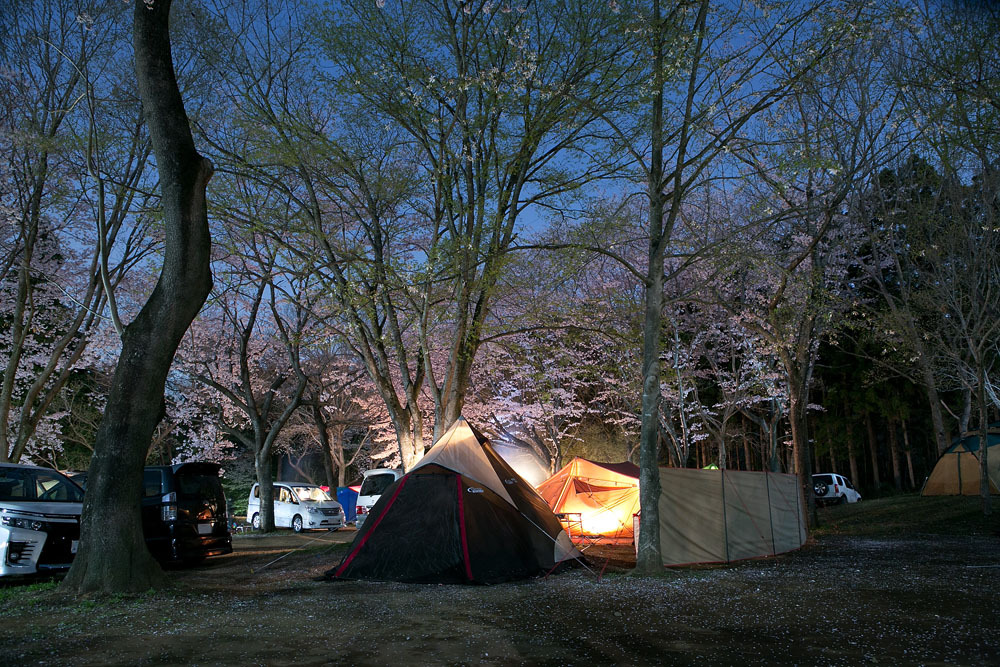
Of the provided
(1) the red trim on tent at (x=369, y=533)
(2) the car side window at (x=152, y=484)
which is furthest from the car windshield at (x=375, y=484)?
(1) the red trim on tent at (x=369, y=533)

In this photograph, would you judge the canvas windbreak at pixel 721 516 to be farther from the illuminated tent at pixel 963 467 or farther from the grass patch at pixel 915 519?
the illuminated tent at pixel 963 467

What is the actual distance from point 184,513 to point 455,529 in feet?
15.7

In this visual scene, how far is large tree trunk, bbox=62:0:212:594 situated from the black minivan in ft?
11.3

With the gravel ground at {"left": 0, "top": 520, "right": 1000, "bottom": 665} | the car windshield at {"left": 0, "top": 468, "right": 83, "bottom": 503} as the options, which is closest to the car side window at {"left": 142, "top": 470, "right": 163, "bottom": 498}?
the car windshield at {"left": 0, "top": 468, "right": 83, "bottom": 503}

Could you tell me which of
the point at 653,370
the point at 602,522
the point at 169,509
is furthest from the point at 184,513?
the point at 602,522

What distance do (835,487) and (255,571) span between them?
79.5 ft

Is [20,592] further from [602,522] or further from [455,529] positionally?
[602,522]

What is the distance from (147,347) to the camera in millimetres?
7098

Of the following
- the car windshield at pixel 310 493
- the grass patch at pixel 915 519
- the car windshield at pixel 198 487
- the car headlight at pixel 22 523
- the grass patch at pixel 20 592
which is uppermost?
the car windshield at pixel 198 487

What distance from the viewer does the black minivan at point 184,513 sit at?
10.2 metres

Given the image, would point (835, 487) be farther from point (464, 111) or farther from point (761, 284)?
point (464, 111)

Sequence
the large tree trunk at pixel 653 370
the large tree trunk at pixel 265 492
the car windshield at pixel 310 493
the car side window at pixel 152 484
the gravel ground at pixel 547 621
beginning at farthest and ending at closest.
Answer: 1. the car windshield at pixel 310 493
2. the large tree trunk at pixel 265 492
3. the car side window at pixel 152 484
4. the large tree trunk at pixel 653 370
5. the gravel ground at pixel 547 621

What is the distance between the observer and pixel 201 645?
480 cm

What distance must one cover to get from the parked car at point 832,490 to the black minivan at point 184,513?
76.8ft
